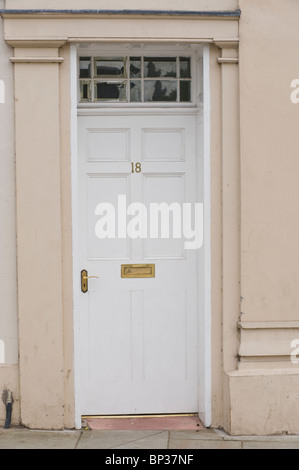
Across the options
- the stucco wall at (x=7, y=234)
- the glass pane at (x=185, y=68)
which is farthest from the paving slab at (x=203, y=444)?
the glass pane at (x=185, y=68)

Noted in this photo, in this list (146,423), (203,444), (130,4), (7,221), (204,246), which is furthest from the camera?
(146,423)

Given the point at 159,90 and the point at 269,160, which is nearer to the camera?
the point at 269,160

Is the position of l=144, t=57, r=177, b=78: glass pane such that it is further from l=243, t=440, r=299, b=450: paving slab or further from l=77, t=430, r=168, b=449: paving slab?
l=243, t=440, r=299, b=450: paving slab

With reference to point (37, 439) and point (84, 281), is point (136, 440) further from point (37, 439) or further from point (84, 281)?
point (84, 281)

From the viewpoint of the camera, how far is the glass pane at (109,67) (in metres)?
6.59

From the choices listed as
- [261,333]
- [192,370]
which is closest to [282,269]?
[261,333]

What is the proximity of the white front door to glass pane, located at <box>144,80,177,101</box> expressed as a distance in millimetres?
140

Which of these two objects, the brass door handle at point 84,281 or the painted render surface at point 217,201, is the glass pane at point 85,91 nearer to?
the painted render surface at point 217,201

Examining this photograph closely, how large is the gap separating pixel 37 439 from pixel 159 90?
3138mm

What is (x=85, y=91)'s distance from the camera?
6.61 meters

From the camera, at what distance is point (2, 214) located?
6.25m

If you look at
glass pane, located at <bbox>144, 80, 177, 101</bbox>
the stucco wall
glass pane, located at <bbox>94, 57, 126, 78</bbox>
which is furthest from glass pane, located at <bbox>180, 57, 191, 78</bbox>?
the stucco wall

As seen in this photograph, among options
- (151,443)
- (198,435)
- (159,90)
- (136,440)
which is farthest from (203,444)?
(159,90)

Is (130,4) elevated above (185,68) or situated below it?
above
